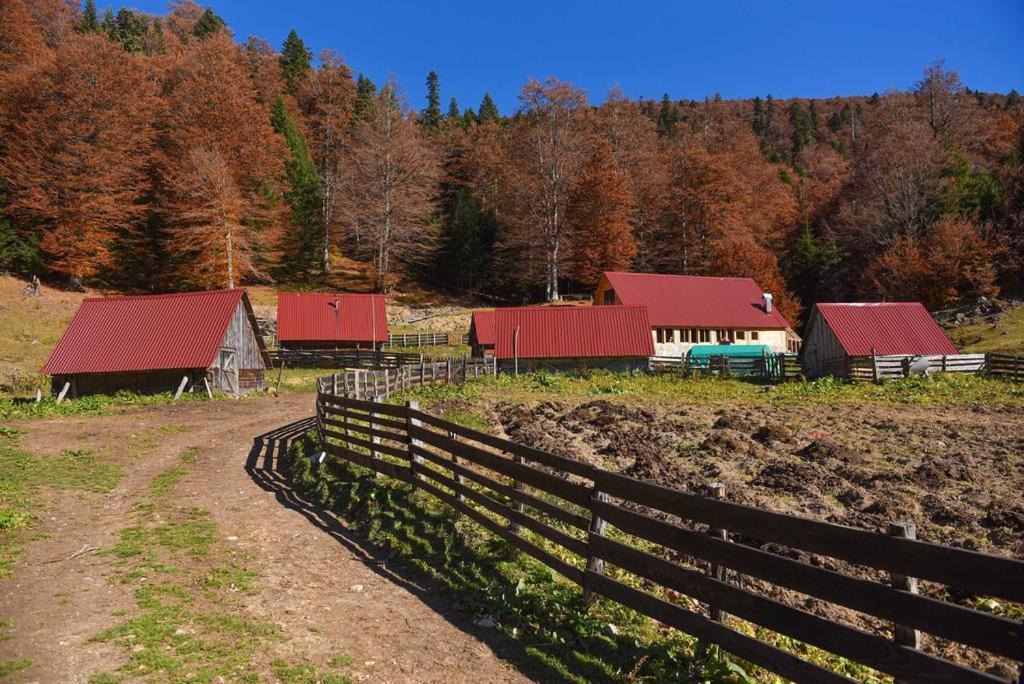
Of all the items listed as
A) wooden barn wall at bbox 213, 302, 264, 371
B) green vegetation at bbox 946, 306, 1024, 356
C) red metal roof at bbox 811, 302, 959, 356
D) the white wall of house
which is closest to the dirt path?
wooden barn wall at bbox 213, 302, 264, 371

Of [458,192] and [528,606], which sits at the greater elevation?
[458,192]

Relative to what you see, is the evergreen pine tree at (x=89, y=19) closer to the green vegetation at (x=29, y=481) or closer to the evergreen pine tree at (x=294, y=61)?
the evergreen pine tree at (x=294, y=61)

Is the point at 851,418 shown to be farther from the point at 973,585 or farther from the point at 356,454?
the point at 973,585

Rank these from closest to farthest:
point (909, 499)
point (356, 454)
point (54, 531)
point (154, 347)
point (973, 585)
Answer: point (973, 585) → point (54, 531) → point (909, 499) → point (356, 454) → point (154, 347)

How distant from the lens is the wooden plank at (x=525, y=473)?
6477 mm

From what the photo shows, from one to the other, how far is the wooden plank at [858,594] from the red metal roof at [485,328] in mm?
31887

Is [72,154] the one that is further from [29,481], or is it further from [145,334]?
[29,481]

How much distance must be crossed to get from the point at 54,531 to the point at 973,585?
38.7ft

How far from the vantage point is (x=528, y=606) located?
6.59 metres

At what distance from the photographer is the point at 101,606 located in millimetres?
6918

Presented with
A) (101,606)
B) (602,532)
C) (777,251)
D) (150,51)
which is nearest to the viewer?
(602,532)

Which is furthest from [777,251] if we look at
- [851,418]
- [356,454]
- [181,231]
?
[356,454]

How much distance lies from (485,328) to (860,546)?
34.2 metres

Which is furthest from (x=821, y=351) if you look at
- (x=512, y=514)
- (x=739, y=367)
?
(x=512, y=514)
